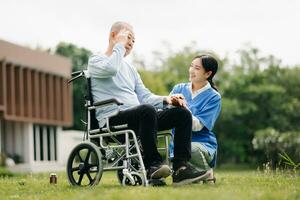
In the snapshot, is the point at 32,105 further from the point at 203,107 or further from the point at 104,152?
the point at 104,152

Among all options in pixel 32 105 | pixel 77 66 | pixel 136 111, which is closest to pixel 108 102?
pixel 136 111

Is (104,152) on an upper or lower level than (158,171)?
upper

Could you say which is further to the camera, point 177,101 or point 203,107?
point 203,107

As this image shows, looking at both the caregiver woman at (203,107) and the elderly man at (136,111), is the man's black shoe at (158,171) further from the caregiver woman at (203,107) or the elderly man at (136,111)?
the caregiver woman at (203,107)

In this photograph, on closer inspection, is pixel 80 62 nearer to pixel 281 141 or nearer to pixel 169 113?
pixel 281 141

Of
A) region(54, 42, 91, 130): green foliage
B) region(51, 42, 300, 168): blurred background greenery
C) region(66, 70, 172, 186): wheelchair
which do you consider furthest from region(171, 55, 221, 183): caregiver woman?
region(54, 42, 91, 130): green foliage

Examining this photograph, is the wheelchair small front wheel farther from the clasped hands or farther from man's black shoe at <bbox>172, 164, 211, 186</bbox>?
the clasped hands

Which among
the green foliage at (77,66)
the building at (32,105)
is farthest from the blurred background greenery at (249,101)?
the building at (32,105)

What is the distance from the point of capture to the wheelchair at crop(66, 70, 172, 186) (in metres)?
6.29

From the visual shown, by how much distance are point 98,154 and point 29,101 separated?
3079 cm

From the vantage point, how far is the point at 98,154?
623 cm

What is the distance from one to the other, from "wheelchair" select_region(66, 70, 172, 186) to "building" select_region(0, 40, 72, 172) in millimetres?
26314

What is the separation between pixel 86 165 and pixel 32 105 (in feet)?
102

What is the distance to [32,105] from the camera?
37.2 m
